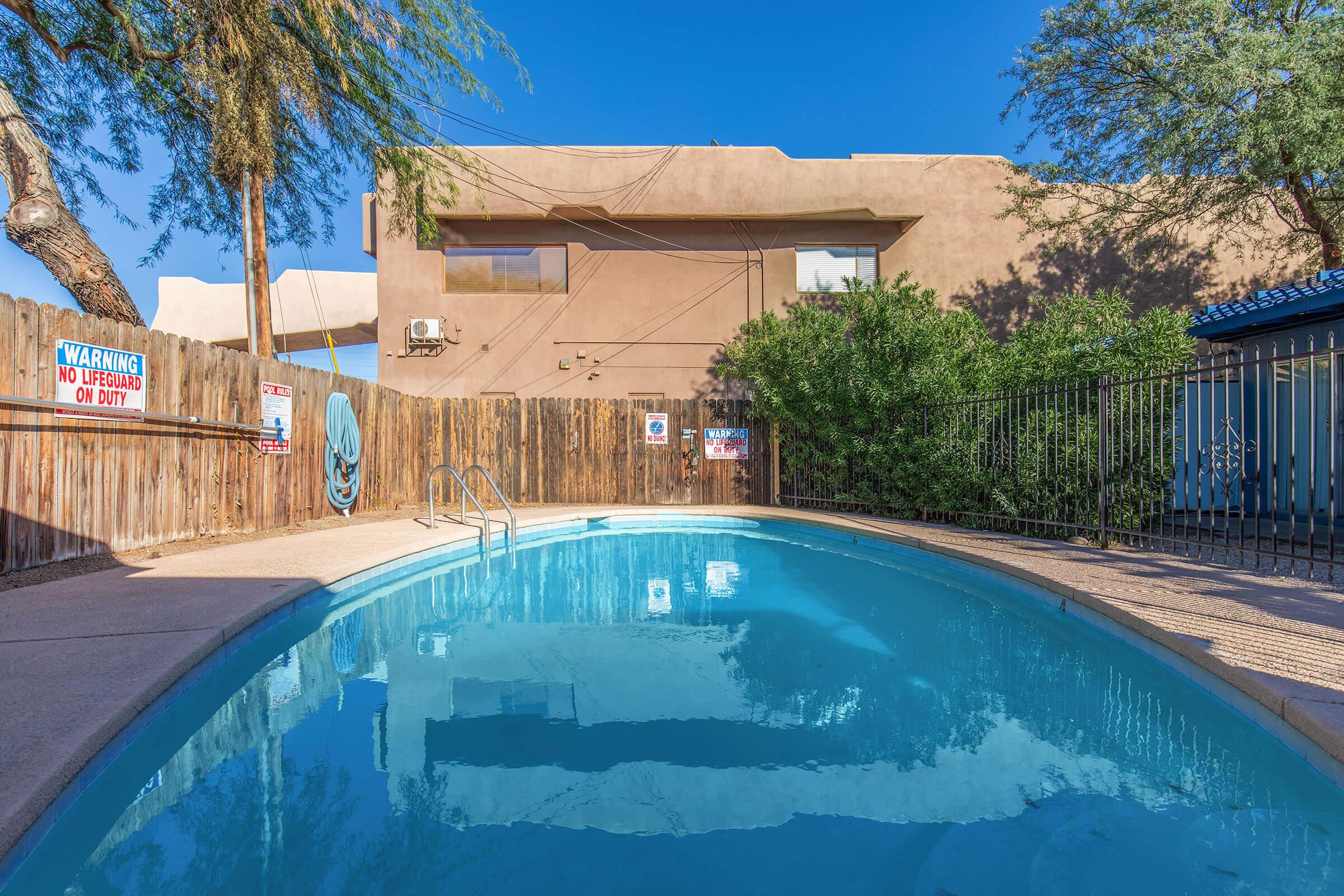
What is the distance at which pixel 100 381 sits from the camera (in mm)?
5547

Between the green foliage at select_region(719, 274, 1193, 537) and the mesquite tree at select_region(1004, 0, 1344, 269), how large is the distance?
319 centimetres

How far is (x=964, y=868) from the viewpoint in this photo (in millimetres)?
2137

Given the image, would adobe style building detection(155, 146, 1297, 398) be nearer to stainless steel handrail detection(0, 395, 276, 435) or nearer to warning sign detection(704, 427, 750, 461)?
warning sign detection(704, 427, 750, 461)

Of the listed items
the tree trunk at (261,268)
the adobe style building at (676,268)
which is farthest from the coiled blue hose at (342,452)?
the adobe style building at (676,268)

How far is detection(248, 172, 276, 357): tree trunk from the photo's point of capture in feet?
30.4

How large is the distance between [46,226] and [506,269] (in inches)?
303

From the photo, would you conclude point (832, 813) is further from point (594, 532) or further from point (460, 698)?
point (594, 532)

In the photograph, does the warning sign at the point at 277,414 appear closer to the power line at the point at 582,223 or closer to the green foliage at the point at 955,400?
the power line at the point at 582,223

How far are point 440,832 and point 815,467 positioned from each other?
975 centimetres

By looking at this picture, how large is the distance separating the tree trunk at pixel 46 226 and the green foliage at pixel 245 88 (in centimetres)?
183

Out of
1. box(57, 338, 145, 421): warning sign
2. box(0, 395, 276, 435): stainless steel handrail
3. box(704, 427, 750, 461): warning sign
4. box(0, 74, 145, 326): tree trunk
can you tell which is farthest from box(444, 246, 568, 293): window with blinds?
box(57, 338, 145, 421): warning sign

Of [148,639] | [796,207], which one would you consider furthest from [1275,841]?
[796,207]

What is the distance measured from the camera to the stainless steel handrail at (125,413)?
16.0 ft

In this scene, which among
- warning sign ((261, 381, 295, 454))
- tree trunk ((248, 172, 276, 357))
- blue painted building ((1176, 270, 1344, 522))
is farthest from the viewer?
tree trunk ((248, 172, 276, 357))
